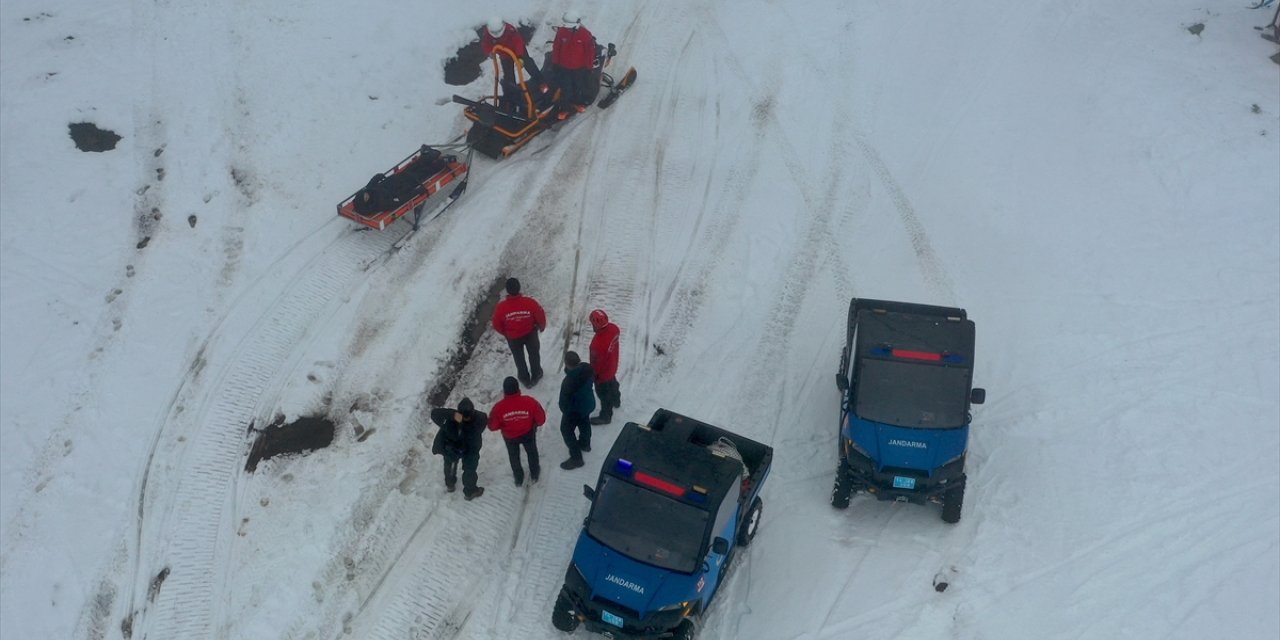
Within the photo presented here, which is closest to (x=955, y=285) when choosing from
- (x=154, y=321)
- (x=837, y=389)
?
(x=837, y=389)

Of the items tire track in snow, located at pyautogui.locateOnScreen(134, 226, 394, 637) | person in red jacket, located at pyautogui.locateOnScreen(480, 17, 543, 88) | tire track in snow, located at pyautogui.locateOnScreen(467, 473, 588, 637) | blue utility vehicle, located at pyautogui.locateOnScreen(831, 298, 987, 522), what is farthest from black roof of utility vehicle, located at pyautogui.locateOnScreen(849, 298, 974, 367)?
person in red jacket, located at pyautogui.locateOnScreen(480, 17, 543, 88)

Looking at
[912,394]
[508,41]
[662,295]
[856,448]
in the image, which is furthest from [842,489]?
[508,41]

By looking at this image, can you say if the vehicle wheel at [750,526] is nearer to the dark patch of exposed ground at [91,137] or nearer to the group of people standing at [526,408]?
the group of people standing at [526,408]

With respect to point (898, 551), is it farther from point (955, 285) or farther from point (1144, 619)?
point (955, 285)

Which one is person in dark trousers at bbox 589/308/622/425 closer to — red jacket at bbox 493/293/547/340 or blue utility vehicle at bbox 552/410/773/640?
red jacket at bbox 493/293/547/340

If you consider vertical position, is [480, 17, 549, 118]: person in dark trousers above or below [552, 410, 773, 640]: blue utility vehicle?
above

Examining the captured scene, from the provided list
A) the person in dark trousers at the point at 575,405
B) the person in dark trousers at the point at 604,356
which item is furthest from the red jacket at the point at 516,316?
the person in dark trousers at the point at 575,405

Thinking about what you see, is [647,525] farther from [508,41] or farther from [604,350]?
[508,41]
